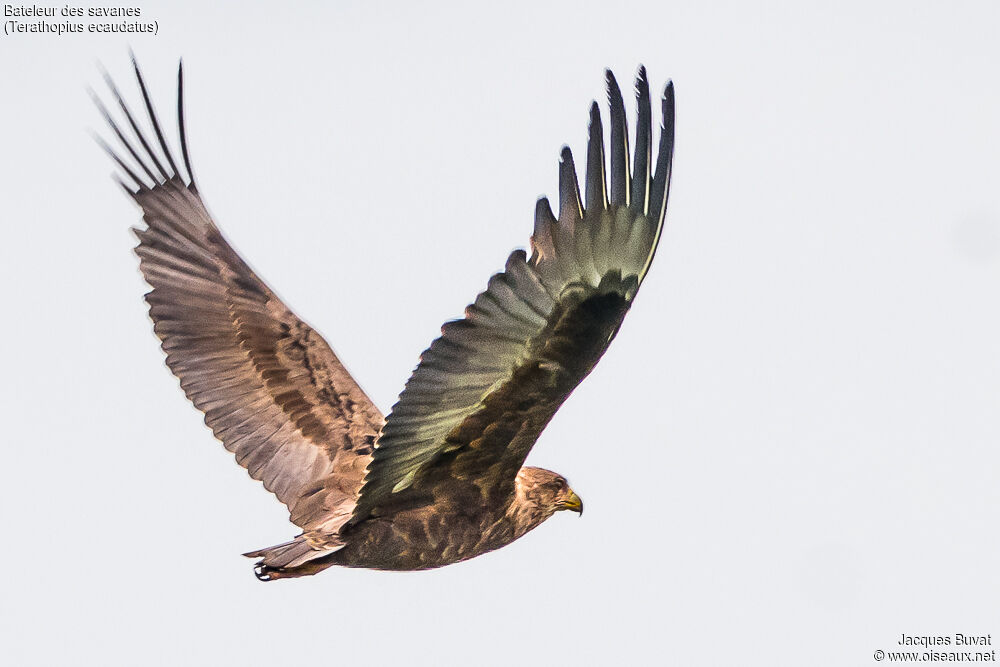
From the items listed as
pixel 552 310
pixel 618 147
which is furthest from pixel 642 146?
pixel 552 310

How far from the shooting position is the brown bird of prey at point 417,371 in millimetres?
6344

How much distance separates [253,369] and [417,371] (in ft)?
7.68

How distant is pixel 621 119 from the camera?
6094mm

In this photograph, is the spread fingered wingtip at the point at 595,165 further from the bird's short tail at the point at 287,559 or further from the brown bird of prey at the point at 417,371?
the bird's short tail at the point at 287,559

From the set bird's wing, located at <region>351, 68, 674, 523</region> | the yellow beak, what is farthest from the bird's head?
bird's wing, located at <region>351, 68, 674, 523</region>

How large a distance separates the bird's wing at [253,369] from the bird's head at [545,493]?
942 mm

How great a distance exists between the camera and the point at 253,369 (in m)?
8.55

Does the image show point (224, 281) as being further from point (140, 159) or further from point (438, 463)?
point (438, 463)

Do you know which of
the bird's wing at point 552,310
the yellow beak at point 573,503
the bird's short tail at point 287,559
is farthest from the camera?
the yellow beak at point 573,503

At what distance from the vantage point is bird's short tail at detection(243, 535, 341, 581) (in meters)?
7.21

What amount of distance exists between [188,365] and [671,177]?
345 centimetres

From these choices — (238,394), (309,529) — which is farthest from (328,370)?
(309,529)

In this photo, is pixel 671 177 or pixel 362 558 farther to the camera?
pixel 362 558

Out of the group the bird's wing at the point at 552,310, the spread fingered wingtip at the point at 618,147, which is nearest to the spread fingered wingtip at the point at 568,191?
the bird's wing at the point at 552,310
